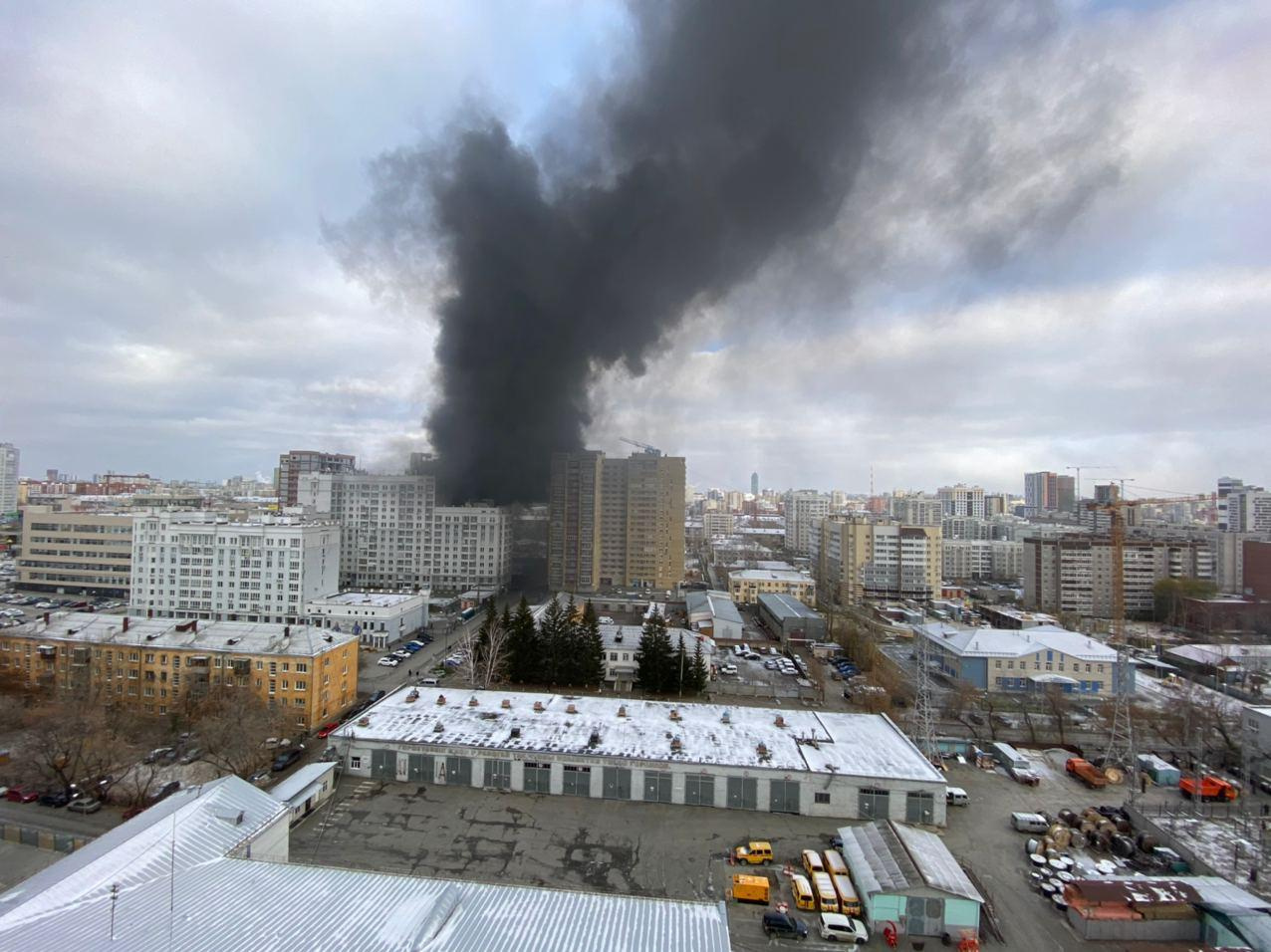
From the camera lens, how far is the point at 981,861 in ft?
27.1

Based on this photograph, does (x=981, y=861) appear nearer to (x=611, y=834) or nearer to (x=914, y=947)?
(x=914, y=947)

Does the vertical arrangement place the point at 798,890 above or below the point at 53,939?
below

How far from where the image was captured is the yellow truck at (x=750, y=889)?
7.14 metres

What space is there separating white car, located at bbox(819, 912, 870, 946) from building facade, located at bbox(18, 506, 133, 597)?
30.1 meters

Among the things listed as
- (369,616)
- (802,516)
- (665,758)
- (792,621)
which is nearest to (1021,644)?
(792,621)

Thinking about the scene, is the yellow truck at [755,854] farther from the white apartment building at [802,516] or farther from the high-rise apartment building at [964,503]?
the high-rise apartment building at [964,503]

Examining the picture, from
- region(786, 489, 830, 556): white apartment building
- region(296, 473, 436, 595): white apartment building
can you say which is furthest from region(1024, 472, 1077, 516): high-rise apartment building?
region(296, 473, 436, 595): white apartment building

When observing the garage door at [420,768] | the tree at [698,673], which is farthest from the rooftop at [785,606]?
the garage door at [420,768]

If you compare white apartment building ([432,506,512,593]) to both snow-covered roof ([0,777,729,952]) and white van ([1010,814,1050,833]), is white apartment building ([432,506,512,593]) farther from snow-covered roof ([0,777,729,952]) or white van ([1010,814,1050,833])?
snow-covered roof ([0,777,729,952])

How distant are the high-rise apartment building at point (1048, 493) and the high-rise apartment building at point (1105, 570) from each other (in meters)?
50.8

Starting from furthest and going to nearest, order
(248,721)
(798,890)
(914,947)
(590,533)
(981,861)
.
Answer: (590,533), (248,721), (981,861), (798,890), (914,947)

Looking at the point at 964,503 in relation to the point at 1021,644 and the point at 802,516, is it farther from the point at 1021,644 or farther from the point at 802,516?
the point at 1021,644

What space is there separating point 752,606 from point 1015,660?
13062mm

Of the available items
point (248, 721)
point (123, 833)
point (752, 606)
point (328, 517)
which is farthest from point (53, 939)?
point (328, 517)
